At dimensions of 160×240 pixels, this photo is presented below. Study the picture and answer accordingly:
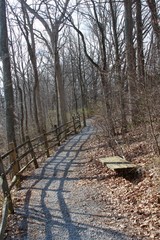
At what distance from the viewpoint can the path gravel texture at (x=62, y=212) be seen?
4988mm

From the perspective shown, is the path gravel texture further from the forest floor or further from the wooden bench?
the wooden bench

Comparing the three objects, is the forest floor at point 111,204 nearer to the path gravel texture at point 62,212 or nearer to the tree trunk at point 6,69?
the path gravel texture at point 62,212

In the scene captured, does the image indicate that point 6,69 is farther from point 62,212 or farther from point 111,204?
point 111,204

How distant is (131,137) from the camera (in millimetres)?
11305

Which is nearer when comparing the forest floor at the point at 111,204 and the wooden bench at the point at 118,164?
the forest floor at the point at 111,204

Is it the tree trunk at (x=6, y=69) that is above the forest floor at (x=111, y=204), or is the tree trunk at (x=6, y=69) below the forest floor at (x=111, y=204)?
above

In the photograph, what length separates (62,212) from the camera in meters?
6.00

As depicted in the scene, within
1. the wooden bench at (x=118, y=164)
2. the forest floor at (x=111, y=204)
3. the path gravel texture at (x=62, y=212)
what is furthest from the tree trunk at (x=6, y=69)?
the wooden bench at (x=118, y=164)

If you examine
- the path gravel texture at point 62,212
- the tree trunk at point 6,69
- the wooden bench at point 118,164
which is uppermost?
the tree trunk at point 6,69

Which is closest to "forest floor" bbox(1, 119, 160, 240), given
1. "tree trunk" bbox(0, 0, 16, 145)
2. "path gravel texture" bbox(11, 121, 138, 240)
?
"path gravel texture" bbox(11, 121, 138, 240)

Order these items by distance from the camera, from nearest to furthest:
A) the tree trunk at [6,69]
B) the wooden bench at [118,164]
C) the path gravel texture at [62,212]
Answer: the path gravel texture at [62,212]
the wooden bench at [118,164]
the tree trunk at [6,69]

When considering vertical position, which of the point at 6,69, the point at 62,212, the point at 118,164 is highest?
the point at 6,69

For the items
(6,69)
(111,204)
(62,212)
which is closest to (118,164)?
(111,204)

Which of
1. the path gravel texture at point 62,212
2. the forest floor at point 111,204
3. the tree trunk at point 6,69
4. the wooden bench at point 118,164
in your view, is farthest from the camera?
the tree trunk at point 6,69
